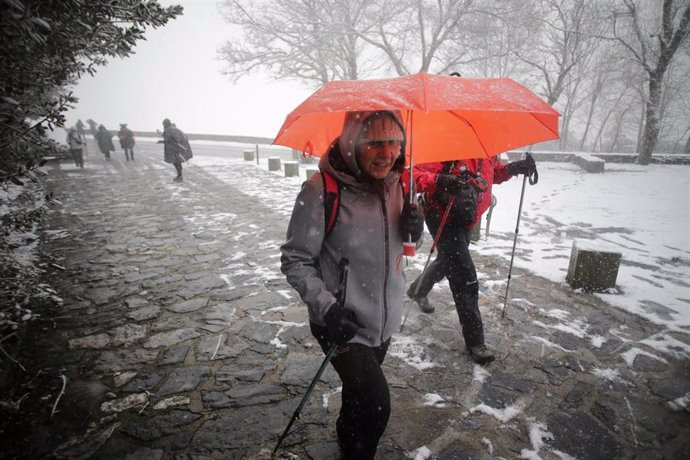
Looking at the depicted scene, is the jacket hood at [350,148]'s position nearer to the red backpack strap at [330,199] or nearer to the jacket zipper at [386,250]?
the red backpack strap at [330,199]

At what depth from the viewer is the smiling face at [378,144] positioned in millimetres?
1727

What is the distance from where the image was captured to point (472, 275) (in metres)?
3.00

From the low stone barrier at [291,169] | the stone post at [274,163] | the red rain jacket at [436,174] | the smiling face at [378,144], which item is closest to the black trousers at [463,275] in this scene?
the red rain jacket at [436,174]

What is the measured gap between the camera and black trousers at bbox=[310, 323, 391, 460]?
1633 mm

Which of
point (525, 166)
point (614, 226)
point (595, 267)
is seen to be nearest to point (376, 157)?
point (525, 166)

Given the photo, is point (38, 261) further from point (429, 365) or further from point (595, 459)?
point (595, 459)

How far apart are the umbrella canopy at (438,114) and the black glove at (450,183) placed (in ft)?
0.54

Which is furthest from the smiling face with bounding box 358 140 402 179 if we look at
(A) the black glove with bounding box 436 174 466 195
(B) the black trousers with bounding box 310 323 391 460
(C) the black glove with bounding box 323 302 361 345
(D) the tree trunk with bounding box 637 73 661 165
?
(D) the tree trunk with bounding box 637 73 661 165

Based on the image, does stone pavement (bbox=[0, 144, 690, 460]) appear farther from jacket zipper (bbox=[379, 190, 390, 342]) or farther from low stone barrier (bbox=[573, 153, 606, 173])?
low stone barrier (bbox=[573, 153, 606, 173])

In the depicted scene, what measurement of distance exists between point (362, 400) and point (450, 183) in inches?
71.9

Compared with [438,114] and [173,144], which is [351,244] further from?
[173,144]

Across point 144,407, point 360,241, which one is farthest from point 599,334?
point 144,407

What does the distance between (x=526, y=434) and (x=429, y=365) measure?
2.94 ft

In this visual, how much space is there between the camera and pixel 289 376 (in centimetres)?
294
